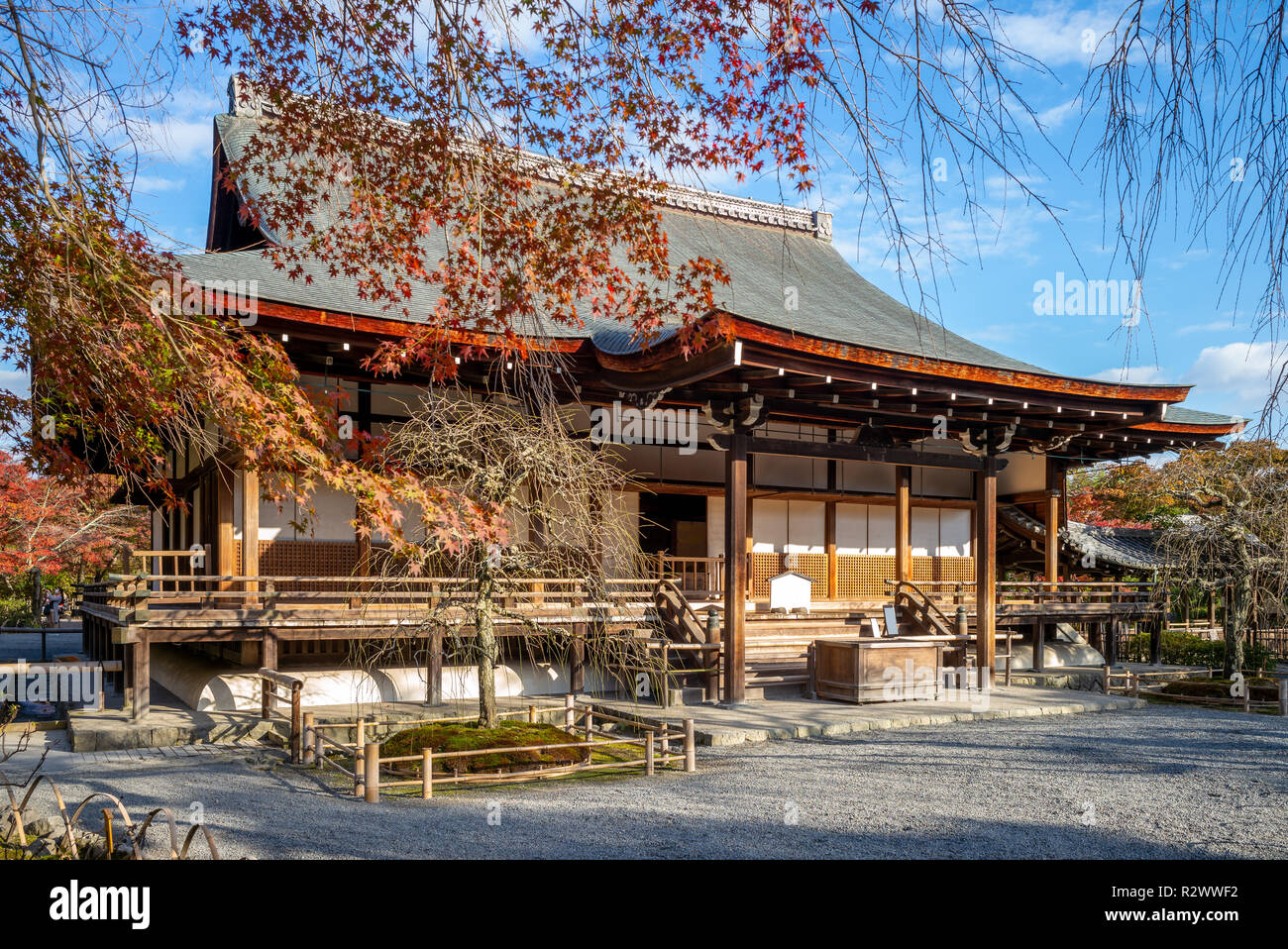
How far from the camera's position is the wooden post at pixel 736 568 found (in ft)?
39.9

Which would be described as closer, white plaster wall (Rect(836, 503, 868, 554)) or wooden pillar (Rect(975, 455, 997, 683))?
wooden pillar (Rect(975, 455, 997, 683))

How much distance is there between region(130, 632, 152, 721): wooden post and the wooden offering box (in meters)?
8.63

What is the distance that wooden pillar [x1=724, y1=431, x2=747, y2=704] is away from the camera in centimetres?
1216

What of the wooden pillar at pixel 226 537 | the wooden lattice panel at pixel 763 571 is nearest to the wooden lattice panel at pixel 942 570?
the wooden lattice panel at pixel 763 571

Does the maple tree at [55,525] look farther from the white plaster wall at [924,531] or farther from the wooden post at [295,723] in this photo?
the white plaster wall at [924,531]

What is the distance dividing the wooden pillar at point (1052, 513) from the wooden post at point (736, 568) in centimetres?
899

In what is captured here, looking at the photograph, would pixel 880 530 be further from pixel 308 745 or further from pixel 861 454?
pixel 308 745

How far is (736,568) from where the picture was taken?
1205 centimetres

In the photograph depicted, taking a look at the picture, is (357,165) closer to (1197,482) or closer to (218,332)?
(218,332)

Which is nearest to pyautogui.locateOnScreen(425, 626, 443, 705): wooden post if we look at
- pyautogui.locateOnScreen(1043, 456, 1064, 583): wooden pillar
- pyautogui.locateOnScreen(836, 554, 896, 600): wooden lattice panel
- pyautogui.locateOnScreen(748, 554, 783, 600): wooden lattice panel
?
pyautogui.locateOnScreen(748, 554, 783, 600): wooden lattice panel

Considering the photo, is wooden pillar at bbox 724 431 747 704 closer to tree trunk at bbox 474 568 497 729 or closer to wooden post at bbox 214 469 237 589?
tree trunk at bbox 474 568 497 729

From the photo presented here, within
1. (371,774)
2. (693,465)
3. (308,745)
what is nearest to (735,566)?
(693,465)

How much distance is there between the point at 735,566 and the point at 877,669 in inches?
112
